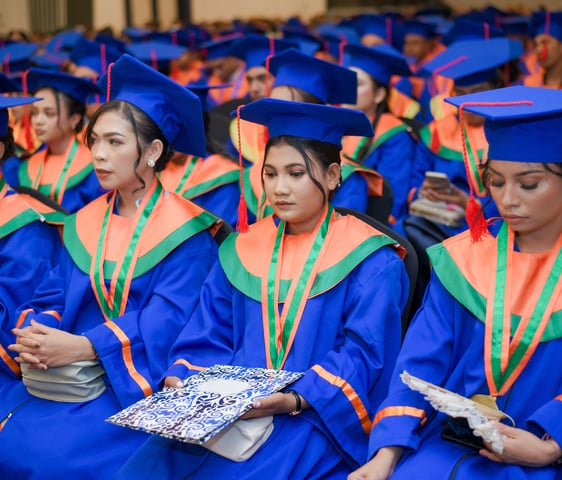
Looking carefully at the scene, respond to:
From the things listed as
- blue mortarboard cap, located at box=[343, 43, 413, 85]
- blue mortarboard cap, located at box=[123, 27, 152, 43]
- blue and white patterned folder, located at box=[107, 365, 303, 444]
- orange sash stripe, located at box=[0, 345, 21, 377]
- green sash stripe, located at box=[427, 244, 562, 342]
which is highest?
blue mortarboard cap, located at box=[123, 27, 152, 43]

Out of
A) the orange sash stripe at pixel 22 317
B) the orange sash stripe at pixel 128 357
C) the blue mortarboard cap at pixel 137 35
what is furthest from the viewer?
the blue mortarboard cap at pixel 137 35

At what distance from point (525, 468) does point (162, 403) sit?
94 cm

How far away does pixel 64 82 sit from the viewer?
4.14m

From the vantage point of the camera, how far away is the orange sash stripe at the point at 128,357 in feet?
8.40

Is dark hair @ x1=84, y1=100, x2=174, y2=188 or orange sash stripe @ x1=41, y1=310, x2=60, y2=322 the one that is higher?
dark hair @ x1=84, y1=100, x2=174, y2=188

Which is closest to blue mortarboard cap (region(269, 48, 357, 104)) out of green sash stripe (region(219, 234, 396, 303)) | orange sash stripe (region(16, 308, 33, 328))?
green sash stripe (region(219, 234, 396, 303))

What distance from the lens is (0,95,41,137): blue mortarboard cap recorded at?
3010mm

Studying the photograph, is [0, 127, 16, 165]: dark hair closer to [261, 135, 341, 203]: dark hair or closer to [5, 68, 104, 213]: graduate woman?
[5, 68, 104, 213]: graduate woman

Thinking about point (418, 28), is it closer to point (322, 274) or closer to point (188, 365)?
point (322, 274)

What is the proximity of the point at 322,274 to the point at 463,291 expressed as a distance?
0.49 meters

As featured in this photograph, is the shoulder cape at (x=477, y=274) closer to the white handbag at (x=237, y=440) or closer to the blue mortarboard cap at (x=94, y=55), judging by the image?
the white handbag at (x=237, y=440)

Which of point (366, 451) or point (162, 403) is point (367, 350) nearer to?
point (366, 451)

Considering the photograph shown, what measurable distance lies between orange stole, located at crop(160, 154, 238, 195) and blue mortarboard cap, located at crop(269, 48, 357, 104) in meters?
0.79

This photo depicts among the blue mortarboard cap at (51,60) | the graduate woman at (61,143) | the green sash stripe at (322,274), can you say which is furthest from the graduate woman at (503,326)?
the blue mortarboard cap at (51,60)
